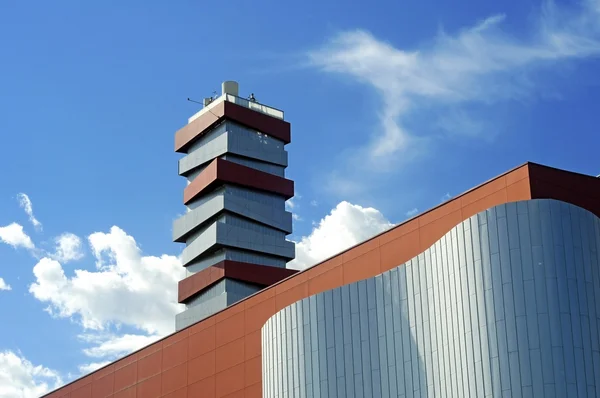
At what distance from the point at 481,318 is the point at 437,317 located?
2790 mm

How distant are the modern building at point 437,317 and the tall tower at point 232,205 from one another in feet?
152

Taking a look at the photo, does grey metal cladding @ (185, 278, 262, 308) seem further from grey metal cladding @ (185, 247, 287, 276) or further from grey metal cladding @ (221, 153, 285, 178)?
grey metal cladding @ (221, 153, 285, 178)

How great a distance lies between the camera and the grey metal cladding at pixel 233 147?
4309 inches

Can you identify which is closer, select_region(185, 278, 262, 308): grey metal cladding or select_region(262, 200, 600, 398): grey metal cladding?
select_region(262, 200, 600, 398): grey metal cladding

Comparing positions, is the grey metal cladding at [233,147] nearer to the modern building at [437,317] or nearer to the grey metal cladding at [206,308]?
the grey metal cladding at [206,308]

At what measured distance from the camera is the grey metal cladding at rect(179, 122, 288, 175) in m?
109

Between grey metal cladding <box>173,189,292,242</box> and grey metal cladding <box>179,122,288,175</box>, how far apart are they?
4.38 m

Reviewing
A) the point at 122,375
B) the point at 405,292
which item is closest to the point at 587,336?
the point at 405,292

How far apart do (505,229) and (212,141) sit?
75993 mm

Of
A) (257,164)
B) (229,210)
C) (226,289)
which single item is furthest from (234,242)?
(257,164)

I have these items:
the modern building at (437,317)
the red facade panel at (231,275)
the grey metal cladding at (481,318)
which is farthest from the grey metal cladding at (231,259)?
the grey metal cladding at (481,318)

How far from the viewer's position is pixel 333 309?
142ft

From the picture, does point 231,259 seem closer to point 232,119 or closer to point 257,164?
point 257,164

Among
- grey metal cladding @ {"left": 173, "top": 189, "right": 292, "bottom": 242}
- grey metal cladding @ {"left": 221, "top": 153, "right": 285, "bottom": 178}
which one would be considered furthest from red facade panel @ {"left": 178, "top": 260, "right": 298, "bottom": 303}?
grey metal cladding @ {"left": 221, "top": 153, "right": 285, "bottom": 178}
